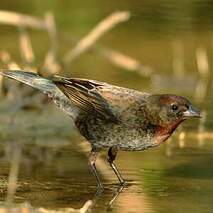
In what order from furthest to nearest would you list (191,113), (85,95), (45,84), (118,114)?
1. (45,84)
2. (85,95)
3. (118,114)
4. (191,113)

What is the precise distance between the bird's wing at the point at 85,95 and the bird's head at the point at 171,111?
38cm

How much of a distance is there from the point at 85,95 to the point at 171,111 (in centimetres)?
71

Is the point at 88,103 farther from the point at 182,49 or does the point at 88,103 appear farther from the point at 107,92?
the point at 182,49

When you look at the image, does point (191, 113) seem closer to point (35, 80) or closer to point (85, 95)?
point (85, 95)

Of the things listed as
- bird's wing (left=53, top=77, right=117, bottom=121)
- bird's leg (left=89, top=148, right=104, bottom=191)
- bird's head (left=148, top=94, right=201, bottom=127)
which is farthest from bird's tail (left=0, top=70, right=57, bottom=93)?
bird's head (left=148, top=94, right=201, bottom=127)

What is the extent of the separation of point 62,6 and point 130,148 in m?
9.30

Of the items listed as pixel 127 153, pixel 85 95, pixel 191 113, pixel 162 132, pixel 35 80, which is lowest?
pixel 127 153

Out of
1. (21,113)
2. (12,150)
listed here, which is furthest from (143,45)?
(12,150)

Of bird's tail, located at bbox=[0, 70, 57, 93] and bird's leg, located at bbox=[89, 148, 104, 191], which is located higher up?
bird's tail, located at bbox=[0, 70, 57, 93]

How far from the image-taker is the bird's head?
8.66 metres

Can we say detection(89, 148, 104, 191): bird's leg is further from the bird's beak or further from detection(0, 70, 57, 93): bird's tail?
the bird's beak

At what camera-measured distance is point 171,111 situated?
8.70m

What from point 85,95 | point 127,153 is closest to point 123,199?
point 85,95

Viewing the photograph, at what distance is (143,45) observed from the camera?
15.9 m
